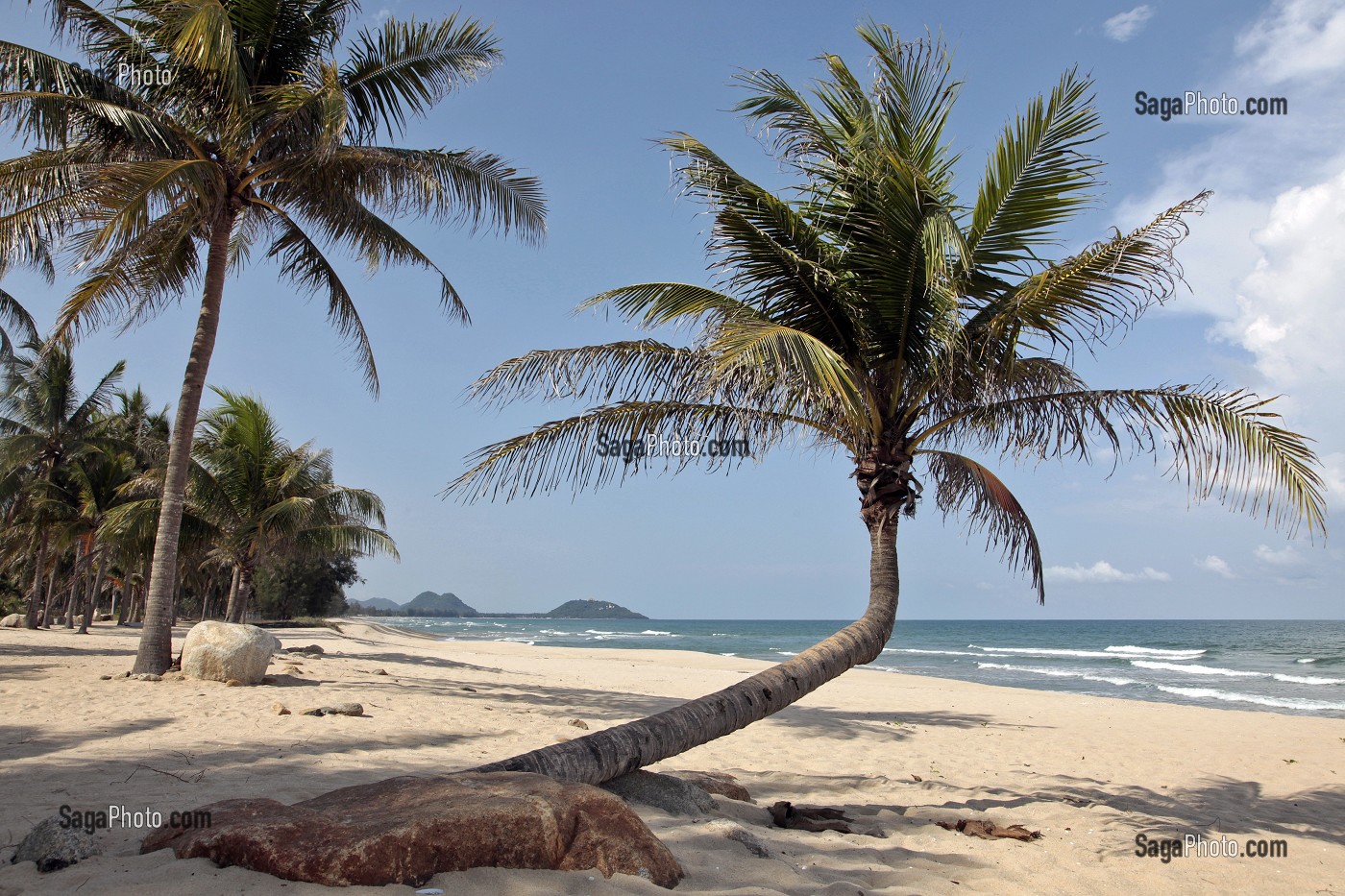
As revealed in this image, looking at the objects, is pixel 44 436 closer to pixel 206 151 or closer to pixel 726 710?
pixel 206 151

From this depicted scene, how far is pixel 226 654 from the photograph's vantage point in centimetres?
975

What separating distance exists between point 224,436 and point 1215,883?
60.5ft

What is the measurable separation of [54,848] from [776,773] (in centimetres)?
548

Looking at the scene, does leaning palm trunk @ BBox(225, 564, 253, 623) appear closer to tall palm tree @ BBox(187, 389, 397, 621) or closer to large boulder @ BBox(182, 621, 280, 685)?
tall palm tree @ BBox(187, 389, 397, 621)

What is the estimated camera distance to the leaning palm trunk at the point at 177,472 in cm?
980

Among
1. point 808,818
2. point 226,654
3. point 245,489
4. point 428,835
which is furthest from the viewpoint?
Result: point 245,489

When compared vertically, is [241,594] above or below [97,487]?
below

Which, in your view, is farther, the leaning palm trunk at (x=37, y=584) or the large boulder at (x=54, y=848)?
the leaning palm trunk at (x=37, y=584)

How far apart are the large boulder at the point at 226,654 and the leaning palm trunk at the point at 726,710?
690cm

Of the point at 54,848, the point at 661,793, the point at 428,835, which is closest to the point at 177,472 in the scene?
the point at 54,848

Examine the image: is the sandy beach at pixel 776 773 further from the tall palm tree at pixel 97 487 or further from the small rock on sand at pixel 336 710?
the tall palm tree at pixel 97 487

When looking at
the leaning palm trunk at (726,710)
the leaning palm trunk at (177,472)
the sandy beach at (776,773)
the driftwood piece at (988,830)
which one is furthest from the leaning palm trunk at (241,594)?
the driftwood piece at (988,830)

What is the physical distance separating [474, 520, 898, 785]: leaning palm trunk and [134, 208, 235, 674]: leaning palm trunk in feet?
24.7

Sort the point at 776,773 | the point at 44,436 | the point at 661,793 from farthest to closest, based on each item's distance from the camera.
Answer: the point at 44,436 < the point at 776,773 < the point at 661,793
